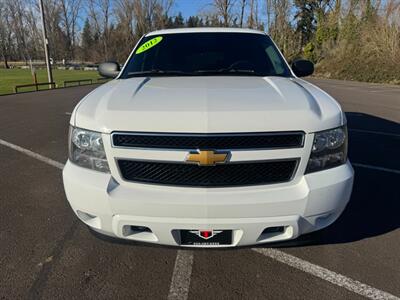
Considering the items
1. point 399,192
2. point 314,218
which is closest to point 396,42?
point 399,192

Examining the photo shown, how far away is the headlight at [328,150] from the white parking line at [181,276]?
3.78 ft

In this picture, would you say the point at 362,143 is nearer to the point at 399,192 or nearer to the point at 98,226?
the point at 399,192

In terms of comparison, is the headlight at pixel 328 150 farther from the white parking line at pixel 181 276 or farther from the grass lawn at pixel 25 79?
the grass lawn at pixel 25 79

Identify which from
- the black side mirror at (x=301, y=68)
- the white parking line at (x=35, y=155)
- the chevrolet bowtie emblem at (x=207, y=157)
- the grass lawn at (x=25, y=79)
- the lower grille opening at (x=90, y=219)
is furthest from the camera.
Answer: the grass lawn at (x=25, y=79)

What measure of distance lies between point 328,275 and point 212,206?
1.12m

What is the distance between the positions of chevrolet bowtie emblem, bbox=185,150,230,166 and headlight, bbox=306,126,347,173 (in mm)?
567

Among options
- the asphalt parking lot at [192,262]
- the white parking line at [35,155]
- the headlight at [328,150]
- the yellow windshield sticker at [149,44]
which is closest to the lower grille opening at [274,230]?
the asphalt parking lot at [192,262]

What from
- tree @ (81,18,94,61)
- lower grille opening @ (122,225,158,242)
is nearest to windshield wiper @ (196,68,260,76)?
lower grille opening @ (122,225,158,242)

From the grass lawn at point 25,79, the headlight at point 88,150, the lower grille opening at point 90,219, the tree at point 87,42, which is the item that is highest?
the tree at point 87,42

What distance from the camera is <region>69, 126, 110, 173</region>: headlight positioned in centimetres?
213

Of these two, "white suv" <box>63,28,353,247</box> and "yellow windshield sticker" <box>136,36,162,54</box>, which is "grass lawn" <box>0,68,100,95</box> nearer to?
"yellow windshield sticker" <box>136,36,162,54</box>

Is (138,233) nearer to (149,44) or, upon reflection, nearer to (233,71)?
(233,71)

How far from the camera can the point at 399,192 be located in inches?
149

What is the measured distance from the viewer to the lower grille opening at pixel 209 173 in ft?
6.61
